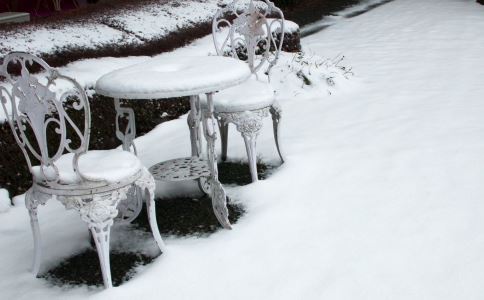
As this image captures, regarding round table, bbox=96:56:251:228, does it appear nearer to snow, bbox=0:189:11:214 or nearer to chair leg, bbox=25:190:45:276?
chair leg, bbox=25:190:45:276

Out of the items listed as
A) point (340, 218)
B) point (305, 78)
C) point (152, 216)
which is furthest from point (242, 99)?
point (305, 78)

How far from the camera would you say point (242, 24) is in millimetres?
4676

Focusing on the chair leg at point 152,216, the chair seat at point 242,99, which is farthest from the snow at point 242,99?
the chair leg at point 152,216

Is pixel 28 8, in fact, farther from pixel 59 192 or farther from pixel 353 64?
pixel 59 192

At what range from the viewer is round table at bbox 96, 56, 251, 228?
127 inches

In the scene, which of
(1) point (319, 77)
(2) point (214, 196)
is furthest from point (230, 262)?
(1) point (319, 77)

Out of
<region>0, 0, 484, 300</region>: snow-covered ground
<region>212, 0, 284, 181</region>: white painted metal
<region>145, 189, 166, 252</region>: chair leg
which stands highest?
<region>212, 0, 284, 181</region>: white painted metal

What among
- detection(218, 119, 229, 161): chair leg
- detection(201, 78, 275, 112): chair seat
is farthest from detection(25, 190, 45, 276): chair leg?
detection(218, 119, 229, 161): chair leg

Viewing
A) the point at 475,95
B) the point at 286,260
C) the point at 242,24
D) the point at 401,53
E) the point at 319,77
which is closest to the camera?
the point at 286,260

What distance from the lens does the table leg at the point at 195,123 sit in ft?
13.2

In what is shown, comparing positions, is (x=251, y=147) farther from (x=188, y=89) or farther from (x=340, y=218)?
(x=188, y=89)

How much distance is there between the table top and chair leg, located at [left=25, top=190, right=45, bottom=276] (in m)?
0.69

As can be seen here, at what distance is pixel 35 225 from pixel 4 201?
106 cm

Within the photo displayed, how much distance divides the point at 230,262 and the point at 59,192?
0.94 m
